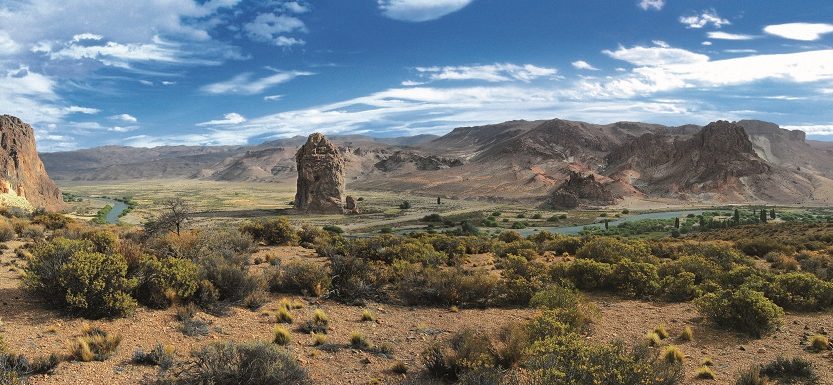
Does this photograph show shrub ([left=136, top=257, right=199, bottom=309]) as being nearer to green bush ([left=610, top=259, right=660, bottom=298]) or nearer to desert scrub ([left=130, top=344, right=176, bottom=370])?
desert scrub ([left=130, top=344, right=176, bottom=370])

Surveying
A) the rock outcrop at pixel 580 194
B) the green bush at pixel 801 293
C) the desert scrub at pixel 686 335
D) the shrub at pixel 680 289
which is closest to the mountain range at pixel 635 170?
the rock outcrop at pixel 580 194

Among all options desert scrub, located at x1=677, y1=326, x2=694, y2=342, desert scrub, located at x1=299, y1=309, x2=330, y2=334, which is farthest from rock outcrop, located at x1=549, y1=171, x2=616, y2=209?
desert scrub, located at x1=299, y1=309, x2=330, y2=334

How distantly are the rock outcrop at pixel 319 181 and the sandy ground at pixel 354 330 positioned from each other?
5492cm

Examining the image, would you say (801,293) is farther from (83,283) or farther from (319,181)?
(319,181)

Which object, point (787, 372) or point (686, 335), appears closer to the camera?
point (787, 372)

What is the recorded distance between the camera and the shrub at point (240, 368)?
7336mm

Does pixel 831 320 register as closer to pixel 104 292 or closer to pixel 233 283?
pixel 233 283

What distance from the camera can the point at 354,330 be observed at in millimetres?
11039

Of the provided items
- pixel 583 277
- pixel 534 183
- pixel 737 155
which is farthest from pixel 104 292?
pixel 737 155

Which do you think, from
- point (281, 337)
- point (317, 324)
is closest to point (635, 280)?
point (317, 324)

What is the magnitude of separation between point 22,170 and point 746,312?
232 feet

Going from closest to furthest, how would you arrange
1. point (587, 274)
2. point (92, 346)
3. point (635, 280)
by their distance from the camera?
point (92, 346) < point (635, 280) < point (587, 274)

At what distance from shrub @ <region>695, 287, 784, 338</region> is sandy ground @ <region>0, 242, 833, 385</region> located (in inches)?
11.0

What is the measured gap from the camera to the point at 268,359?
7.57 meters
